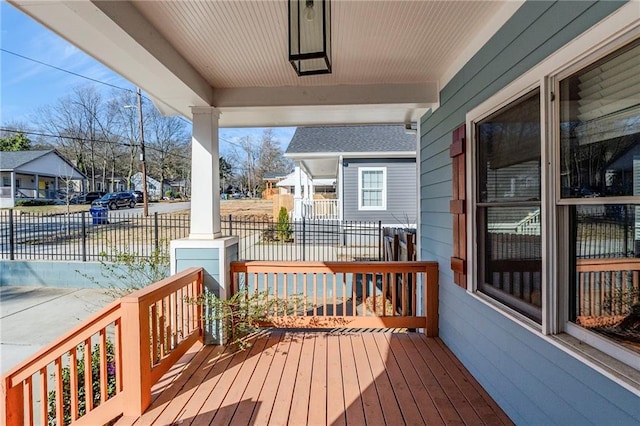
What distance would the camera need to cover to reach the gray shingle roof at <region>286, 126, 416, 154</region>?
9.95 metres

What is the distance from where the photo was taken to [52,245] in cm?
770

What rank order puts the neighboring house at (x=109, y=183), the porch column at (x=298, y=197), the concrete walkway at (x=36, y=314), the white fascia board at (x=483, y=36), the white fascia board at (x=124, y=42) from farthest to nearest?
the neighboring house at (x=109, y=183) → the porch column at (x=298, y=197) → the concrete walkway at (x=36, y=314) → the white fascia board at (x=483, y=36) → the white fascia board at (x=124, y=42)

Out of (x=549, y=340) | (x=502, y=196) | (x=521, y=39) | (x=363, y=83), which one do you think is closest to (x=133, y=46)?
(x=363, y=83)

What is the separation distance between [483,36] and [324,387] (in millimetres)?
2712

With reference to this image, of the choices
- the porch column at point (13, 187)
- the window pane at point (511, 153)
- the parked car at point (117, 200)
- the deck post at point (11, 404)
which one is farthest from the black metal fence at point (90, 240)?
the porch column at point (13, 187)

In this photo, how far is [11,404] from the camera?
1.78m

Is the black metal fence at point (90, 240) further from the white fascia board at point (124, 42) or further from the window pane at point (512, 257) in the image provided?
the window pane at point (512, 257)

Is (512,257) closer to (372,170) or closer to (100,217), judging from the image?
(100,217)

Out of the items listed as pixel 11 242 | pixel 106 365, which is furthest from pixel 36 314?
pixel 106 365

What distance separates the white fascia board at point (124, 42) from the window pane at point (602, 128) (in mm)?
2306

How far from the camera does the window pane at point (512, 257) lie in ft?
5.92

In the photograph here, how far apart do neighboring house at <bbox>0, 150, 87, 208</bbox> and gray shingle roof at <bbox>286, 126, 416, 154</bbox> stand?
18943mm

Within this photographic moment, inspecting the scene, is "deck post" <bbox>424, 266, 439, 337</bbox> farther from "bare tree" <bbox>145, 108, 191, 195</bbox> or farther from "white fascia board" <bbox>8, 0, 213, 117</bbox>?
"bare tree" <bbox>145, 108, 191, 195</bbox>

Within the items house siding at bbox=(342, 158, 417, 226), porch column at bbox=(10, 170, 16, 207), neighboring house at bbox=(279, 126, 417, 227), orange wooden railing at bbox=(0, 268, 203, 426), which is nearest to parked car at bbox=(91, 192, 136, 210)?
porch column at bbox=(10, 170, 16, 207)
